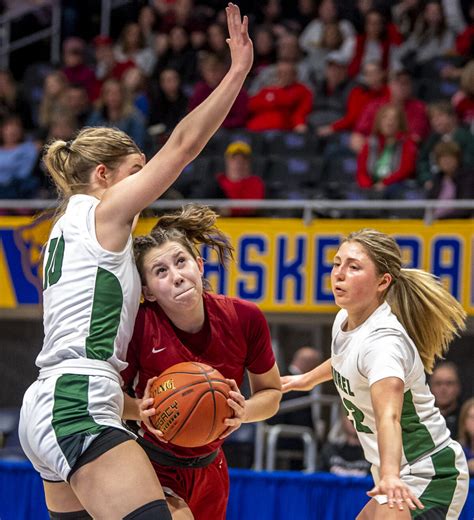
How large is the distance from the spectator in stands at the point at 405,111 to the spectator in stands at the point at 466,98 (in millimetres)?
314

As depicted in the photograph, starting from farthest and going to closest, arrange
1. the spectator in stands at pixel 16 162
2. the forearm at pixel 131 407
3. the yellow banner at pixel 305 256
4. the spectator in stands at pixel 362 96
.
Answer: the spectator in stands at pixel 362 96 → the spectator in stands at pixel 16 162 → the yellow banner at pixel 305 256 → the forearm at pixel 131 407

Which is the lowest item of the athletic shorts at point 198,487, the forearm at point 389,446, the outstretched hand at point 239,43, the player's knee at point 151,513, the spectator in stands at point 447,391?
the spectator in stands at point 447,391

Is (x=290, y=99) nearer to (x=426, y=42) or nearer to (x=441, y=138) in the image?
(x=426, y=42)

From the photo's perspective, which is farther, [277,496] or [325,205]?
[325,205]

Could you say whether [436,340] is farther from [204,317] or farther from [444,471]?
[204,317]

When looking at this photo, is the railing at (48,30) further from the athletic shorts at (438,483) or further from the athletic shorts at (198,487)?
the athletic shorts at (438,483)

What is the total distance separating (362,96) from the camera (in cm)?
1024

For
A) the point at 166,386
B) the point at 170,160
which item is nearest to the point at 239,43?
the point at 170,160

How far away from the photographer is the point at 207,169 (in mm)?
9766

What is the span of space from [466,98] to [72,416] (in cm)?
725

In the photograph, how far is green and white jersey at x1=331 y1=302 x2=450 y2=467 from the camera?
3818 mm

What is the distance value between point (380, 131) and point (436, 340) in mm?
5472

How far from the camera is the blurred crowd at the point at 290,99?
30.1 feet

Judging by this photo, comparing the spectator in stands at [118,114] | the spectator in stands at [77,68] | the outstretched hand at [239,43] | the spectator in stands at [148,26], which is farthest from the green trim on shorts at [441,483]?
the spectator in stands at [148,26]
